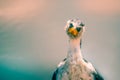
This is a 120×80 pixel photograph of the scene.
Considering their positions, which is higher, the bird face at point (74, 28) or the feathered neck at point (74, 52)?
the bird face at point (74, 28)

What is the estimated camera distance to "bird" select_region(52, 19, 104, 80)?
13.9 meters

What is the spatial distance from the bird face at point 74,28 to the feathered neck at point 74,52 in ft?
0.84

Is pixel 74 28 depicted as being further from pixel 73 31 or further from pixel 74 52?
pixel 74 52

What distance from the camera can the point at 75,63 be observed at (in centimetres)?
1388

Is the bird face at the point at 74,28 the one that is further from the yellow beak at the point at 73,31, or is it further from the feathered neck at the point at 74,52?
the feathered neck at the point at 74,52

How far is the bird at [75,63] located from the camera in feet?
45.5

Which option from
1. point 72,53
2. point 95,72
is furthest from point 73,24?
point 95,72

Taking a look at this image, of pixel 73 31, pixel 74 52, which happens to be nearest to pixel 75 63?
pixel 74 52

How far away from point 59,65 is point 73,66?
0.85 meters

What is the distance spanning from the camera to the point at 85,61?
556 inches

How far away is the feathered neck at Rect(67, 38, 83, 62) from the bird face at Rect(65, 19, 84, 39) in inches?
10.1

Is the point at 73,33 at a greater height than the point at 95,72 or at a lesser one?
greater

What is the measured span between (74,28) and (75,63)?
57.6 inches

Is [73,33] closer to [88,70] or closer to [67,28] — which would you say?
[67,28]
